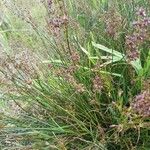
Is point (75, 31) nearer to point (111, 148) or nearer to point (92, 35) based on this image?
point (92, 35)

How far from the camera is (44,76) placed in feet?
5.99

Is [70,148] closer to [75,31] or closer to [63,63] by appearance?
[63,63]

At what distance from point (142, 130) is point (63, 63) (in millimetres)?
419

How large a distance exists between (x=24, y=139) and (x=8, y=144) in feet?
0.40

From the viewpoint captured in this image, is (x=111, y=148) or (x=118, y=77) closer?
→ (x=111, y=148)

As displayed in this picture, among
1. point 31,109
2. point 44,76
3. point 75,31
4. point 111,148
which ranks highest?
point 75,31

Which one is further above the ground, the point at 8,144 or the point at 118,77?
the point at 118,77

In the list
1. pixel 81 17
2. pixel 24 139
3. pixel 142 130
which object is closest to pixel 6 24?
pixel 81 17

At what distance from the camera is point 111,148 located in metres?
1.69

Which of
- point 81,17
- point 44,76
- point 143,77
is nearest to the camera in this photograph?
point 143,77

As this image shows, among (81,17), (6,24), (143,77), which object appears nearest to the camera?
(143,77)

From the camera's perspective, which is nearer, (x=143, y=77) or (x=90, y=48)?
(x=143, y=77)

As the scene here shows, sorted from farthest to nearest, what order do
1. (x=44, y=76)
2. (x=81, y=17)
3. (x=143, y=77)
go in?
(x=81, y=17)
(x=44, y=76)
(x=143, y=77)

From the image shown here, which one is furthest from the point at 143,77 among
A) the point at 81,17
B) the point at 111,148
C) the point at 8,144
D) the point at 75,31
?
the point at 81,17
